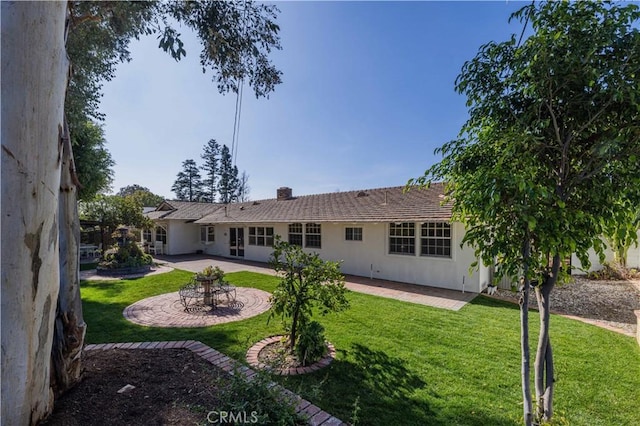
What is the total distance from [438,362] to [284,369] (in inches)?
103

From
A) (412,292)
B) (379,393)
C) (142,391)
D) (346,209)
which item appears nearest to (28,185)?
(142,391)

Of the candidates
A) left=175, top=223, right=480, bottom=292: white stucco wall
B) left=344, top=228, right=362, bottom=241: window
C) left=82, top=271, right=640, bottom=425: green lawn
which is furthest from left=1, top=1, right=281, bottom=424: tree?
left=344, top=228, right=362, bottom=241: window

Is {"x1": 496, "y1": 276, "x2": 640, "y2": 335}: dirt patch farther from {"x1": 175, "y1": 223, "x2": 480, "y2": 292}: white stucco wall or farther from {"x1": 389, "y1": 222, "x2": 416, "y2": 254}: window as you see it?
{"x1": 389, "y1": 222, "x2": 416, "y2": 254}: window

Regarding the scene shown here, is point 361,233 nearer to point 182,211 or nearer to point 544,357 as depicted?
point 544,357

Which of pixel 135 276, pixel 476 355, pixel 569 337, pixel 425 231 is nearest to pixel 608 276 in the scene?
pixel 425 231

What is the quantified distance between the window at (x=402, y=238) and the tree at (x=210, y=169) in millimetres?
44902

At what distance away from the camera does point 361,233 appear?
13039 millimetres

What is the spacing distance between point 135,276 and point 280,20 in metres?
12.9

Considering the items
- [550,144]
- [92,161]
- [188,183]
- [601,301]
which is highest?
[188,183]

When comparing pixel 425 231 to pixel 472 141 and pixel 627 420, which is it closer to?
pixel 627 420

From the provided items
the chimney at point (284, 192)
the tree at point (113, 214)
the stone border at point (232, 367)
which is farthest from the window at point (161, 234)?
the stone border at point (232, 367)

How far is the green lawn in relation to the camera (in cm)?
346

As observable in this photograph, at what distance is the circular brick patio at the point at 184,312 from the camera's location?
6.58 m

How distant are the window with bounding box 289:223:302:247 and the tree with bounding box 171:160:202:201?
41.3 metres
